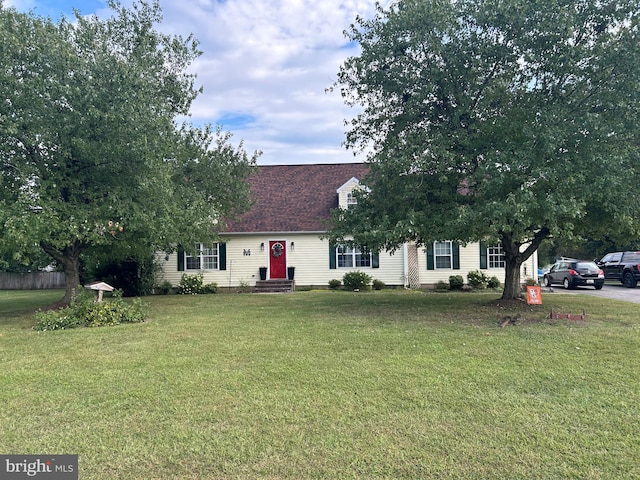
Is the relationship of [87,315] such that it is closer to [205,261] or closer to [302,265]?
[205,261]

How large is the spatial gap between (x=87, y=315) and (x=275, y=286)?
9060mm

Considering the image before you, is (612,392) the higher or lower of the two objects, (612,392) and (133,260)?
the lower

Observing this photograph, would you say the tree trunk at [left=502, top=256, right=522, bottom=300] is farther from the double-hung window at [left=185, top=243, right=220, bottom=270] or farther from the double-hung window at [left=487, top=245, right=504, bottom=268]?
the double-hung window at [left=185, top=243, right=220, bottom=270]

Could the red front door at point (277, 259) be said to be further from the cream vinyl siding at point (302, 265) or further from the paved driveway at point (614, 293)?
the paved driveway at point (614, 293)

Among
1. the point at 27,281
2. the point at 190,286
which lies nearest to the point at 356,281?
the point at 190,286

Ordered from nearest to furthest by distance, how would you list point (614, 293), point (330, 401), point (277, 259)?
point (330, 401) → point (614, 293) → point (277, 259)

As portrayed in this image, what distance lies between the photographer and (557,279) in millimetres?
21172

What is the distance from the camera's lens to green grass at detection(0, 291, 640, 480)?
10.8 ft

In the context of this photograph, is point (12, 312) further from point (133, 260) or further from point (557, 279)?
point (557, 279)

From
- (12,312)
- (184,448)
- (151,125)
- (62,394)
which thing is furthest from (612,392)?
(12,312)

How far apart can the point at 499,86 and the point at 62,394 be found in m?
10.1

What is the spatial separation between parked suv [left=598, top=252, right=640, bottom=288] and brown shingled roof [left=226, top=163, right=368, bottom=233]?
42.5ft

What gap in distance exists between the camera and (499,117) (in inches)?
374

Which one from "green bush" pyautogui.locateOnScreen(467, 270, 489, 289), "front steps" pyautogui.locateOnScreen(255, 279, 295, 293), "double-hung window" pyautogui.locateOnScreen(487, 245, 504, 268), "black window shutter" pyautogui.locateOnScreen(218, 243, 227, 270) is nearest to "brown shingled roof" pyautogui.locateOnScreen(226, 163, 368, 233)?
"black window shutter" pyautogui.locateOnScreen(218, 243, 227, 270)
